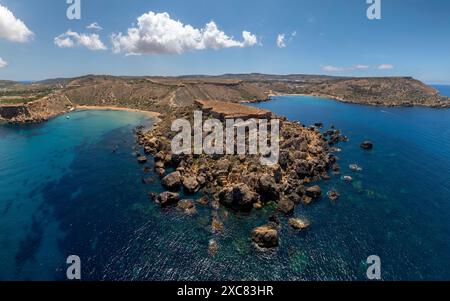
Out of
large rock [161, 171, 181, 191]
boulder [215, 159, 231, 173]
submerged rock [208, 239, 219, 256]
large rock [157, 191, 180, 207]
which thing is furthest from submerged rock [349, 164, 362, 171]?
large rock [157, 191, 180, 207]

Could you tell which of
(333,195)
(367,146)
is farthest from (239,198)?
(367,146)

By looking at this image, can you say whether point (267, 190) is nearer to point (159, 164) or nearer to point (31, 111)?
point (159, 164)

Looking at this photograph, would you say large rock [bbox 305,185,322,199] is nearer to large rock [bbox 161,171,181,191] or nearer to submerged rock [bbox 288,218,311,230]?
submerged rock [bbox 288,218,311,230]

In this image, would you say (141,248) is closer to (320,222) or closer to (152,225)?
(152,225)

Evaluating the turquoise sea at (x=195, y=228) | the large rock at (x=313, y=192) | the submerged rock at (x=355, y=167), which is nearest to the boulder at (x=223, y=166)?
the turquoise sea at (x=195, y=228)

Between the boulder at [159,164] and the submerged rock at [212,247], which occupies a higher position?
the boulder at [159,164]

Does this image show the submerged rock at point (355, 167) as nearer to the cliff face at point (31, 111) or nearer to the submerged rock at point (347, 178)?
the submerged rock at point (347, 178)
